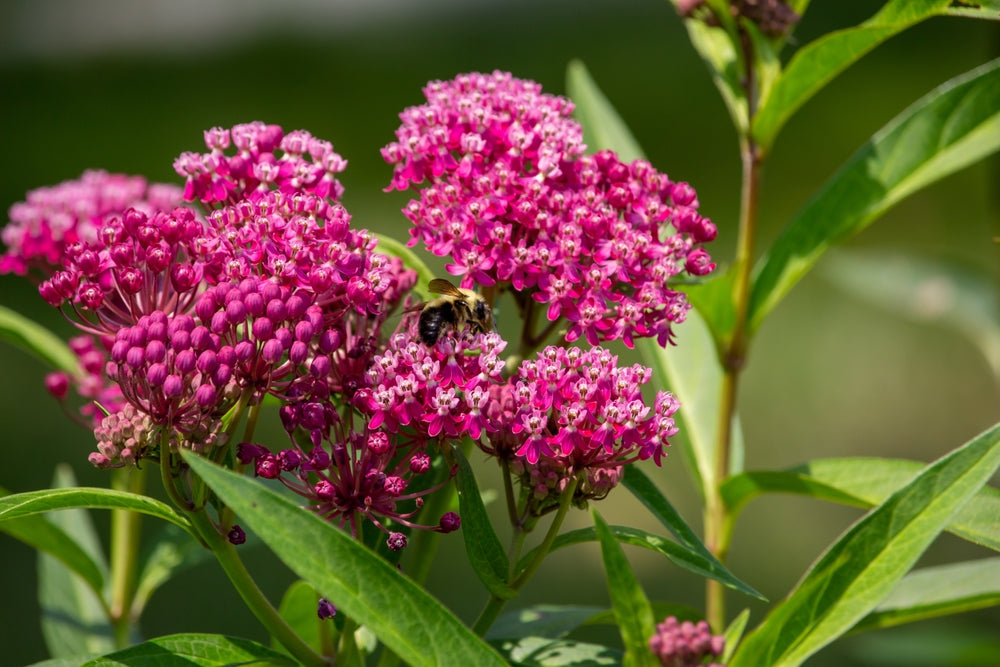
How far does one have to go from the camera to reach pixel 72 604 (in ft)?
4.89

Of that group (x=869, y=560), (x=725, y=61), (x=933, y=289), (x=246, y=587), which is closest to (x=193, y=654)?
→ (x=246, y=587)

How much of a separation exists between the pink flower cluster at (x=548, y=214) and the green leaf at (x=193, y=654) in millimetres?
380

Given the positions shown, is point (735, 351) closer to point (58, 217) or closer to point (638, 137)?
point (58, 217)

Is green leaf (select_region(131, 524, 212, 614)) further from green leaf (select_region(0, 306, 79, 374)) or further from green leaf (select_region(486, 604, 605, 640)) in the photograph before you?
green leaf (select_region(486, 604, 605, 640))

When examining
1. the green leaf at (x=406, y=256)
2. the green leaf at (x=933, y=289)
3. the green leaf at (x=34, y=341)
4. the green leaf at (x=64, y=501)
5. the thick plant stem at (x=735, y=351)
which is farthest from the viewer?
the green leaf at (x=933, y=289)

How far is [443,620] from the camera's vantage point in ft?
2.58

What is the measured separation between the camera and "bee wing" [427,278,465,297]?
3.73 ft

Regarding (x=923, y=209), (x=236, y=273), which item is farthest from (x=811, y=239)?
(x=923, y=209)

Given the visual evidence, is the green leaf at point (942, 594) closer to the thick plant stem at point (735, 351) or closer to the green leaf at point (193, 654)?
the thick plant stem at point (735, 351)

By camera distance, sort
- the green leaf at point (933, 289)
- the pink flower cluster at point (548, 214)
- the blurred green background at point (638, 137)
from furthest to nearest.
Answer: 1. the blurred green background at point (638, 137)
2. the green leaf at point (933, 289)
3. the pink flower cluster at point (548, 214)

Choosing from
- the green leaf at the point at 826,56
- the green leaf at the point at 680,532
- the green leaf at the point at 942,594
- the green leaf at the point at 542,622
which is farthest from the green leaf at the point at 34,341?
the green leaf at the point at 942,594

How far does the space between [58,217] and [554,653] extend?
0.86 m

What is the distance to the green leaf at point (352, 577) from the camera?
28.0 inches

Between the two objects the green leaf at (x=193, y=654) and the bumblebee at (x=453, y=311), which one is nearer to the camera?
the green leaf at (x=193, y=654)
